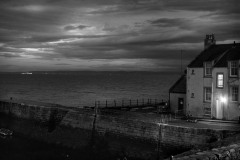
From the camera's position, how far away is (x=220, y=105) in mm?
31531

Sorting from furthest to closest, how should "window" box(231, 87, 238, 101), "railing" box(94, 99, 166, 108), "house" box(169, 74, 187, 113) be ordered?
"railing" box(94, 99, 166, 108), "house" box(169, 74, 187, 113), "window" box(231, 87, 238, 101)

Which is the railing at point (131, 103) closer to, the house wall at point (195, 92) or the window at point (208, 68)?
the house wall at point (195, 92)

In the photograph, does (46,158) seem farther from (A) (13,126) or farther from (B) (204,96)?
(B) (204,96)

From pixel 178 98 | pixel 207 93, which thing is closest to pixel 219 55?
pixel 207 93

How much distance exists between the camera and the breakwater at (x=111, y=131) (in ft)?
81.0

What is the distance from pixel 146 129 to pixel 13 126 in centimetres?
2175

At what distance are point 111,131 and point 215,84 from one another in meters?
12.2

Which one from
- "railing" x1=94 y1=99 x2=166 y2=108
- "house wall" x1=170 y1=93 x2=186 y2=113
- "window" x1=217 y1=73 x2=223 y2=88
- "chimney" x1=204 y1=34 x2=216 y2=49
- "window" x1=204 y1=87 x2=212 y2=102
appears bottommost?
"railing" x1=94 y1=99 x2=166 y2=108

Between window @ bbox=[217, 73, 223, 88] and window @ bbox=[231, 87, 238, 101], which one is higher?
window @ bbox=[217, 73, 223, 88]

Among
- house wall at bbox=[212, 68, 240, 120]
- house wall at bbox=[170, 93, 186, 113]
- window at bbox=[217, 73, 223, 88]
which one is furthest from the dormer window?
house wall at bbox=[170, 93, 186, 113]

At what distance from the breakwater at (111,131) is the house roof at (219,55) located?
8.24 metres

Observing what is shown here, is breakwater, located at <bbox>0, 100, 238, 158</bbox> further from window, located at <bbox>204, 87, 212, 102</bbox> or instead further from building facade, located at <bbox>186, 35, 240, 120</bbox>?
window, located at <bbox>204, 87, 212, 102</bbox>

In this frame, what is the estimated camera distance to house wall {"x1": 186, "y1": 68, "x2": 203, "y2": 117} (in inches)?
1323

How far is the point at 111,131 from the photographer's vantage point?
29344mm
